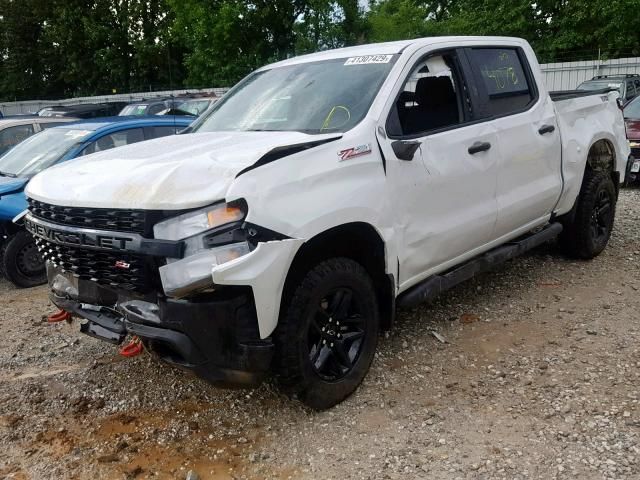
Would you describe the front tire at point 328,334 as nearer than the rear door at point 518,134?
Yes

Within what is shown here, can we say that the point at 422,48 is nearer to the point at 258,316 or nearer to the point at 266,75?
the point at 266,75

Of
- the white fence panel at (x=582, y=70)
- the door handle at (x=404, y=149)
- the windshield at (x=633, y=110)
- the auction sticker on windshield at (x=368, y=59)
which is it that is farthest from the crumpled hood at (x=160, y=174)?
the white fence panel at (x=582, y=70)

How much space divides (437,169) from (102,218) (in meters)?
1.98

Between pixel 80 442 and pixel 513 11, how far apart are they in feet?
97.9

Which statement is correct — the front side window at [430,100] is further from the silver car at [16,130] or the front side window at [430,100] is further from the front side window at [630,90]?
the front side window at [630,90]

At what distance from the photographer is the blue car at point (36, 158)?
6.24 m

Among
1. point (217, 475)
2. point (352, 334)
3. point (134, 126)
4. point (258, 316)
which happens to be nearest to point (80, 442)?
point (217, 475)

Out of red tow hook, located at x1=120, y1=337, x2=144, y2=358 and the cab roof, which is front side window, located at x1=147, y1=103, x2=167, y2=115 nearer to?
the cab roof

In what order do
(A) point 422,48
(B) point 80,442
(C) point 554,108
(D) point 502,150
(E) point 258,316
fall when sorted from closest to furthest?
(E) point 258,316 < (B) point 80,442 < (A) point 422,48 < (D) point 502,150 < (C) point 554,108

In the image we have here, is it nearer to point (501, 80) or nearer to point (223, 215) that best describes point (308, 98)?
point (223, 215)

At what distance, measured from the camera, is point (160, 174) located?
117 inches

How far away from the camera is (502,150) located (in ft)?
14.4

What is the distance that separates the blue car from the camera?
6238 millimetres

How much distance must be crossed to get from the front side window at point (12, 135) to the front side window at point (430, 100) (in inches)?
273
